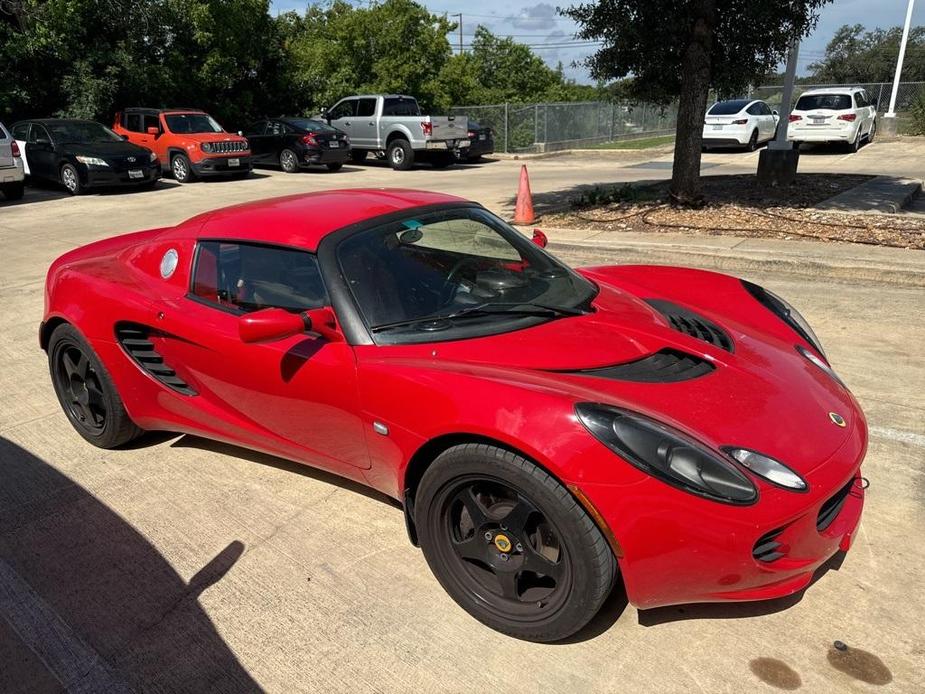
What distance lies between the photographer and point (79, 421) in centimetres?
402

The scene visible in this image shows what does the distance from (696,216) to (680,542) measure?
26.4 ft

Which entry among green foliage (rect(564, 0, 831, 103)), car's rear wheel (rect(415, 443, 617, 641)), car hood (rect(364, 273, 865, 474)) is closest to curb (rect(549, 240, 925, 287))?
green foliage (rect(564, 0, 831, 103))

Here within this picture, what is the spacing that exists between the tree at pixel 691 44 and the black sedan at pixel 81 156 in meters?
9.97

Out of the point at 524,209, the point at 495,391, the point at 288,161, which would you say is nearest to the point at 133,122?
the point at 288,161

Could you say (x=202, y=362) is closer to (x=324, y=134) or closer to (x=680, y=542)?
(x=680, y=542)

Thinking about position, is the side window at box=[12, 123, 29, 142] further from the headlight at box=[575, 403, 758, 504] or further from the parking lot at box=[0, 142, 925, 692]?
the headlight at box=[575, 403, 758, 504]

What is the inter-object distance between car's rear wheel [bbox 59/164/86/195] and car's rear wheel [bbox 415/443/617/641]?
15382 mm

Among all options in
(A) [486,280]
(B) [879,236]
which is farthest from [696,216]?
(A) [486,280]

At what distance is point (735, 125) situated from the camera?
69.2ft

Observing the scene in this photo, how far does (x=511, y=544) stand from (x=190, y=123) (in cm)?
1795

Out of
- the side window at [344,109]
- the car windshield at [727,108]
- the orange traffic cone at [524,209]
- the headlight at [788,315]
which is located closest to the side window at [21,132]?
the side window at [344,109]

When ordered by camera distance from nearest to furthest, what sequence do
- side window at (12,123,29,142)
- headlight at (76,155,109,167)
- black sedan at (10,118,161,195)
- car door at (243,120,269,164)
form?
1. headlight at (76,155,109,167)
2. black sedan at (10,118,161,195)
3. side window at (12,123,29,142)
4. car door at (243,120,269,164)

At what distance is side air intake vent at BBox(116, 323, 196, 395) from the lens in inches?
136

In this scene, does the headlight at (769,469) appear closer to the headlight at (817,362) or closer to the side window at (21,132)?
the headlight at (817,362)
